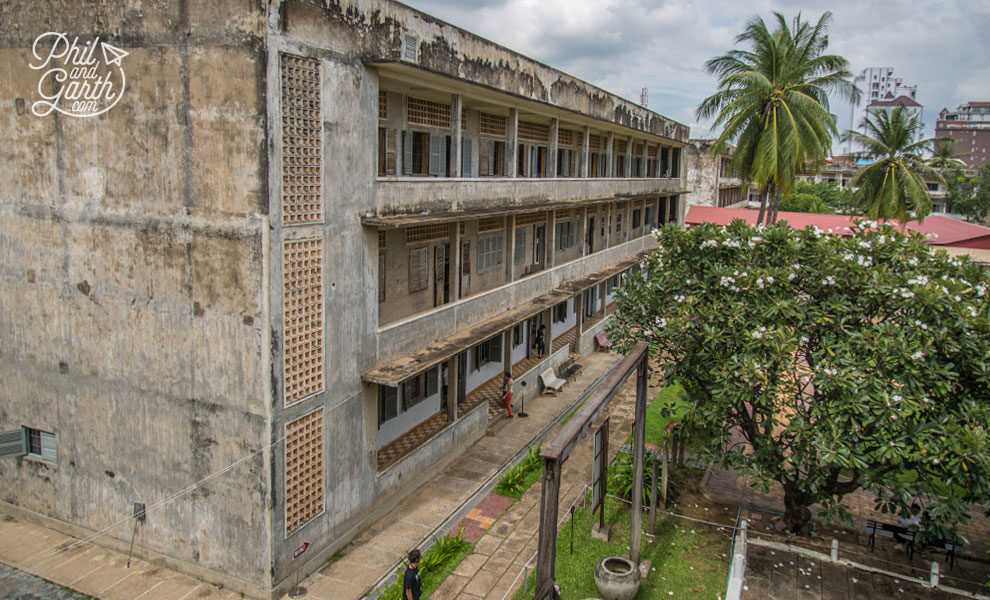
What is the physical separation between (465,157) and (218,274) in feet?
26.6

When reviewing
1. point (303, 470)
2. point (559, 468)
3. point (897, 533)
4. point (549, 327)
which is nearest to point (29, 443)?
point (303, 470)

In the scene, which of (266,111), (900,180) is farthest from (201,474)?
(900,180)

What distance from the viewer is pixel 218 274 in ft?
33.9

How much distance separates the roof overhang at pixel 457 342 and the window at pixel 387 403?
1477 mm

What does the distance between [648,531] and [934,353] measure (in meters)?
5.66

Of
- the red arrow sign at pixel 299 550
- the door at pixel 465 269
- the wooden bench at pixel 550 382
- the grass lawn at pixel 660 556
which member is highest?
the door at pixel 465 269

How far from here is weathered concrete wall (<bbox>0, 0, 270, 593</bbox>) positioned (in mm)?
10055

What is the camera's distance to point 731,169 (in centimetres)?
2592

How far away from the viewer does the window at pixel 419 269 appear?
15.1m

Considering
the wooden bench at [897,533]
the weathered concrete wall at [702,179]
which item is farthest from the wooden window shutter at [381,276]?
the weathered concrete wall at [702,179]

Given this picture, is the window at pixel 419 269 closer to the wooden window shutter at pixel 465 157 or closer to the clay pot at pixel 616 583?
the wooden window shutter at pixel 465 157

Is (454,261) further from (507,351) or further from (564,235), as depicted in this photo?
(564,235)

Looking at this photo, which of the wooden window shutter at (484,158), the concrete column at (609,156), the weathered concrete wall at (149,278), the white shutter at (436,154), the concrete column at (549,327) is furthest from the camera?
the concrete column at (609,156)

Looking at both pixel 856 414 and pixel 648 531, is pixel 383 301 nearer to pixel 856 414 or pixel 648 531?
pixel 648 531
